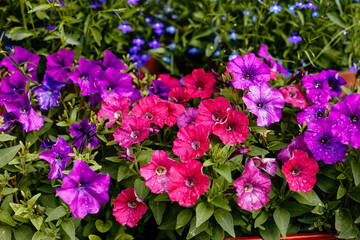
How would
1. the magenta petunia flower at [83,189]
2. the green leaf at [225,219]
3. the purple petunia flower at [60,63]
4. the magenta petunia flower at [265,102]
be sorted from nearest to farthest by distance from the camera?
1. the magenta petunia flower at [83,189]
2. the green leaf at [225,219]
3. the magenta petunia flower at [265,102]
4. the purple petunia flower at [60,63]

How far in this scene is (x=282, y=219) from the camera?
1404 mm

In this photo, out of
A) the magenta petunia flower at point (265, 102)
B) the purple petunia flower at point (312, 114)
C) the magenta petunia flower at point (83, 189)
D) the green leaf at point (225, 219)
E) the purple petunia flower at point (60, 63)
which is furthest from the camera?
the purple petunia flower at point (60, 63)

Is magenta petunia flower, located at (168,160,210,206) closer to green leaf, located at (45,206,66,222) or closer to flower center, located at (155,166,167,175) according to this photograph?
flower center, located at (155,166,167,175)

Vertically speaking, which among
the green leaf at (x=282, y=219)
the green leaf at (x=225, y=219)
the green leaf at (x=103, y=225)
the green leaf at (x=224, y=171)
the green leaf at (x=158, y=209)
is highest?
the green leaf at (x=224, y=171)

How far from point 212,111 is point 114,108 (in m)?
0.39

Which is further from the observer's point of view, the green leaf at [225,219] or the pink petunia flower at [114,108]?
the pink petunia flower at [114,108]

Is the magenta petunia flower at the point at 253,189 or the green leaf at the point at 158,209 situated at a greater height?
the magenta petunia flower at the point at 253,189

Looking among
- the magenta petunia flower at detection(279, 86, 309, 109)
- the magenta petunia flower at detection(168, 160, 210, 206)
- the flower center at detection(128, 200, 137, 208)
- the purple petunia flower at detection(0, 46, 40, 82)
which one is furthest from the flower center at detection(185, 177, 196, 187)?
the purple petunia flower at detection(0, 46, 40, 82)

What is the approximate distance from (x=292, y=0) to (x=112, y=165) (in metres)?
1.49

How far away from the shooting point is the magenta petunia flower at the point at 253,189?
4.17 ft

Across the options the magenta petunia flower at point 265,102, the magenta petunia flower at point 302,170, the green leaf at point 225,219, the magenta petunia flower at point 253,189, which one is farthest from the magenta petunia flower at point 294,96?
the green leaf at point 225,219

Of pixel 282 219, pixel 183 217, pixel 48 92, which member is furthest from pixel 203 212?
pixel 48 92

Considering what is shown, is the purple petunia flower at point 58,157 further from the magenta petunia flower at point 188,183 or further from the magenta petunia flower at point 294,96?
the magenta petunia flower at point 294,96

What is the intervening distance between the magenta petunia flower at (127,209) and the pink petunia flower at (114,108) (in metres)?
0.31
